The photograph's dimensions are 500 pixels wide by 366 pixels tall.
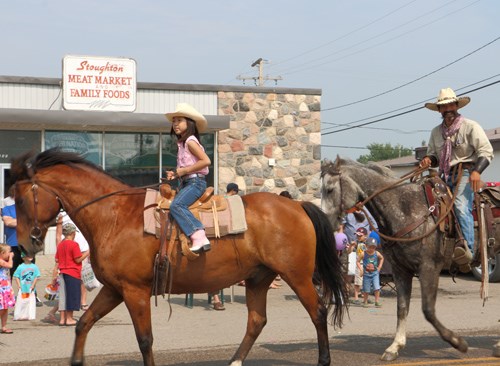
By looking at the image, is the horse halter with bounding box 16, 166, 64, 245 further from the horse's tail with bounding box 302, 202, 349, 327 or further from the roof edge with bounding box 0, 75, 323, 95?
the roof edge with bounding box 0, 75, 323, 95

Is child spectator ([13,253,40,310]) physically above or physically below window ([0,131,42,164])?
below

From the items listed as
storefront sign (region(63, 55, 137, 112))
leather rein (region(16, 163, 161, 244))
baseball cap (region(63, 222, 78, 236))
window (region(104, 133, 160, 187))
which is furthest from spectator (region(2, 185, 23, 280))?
leather rein (region(16, 163, 161, 244))

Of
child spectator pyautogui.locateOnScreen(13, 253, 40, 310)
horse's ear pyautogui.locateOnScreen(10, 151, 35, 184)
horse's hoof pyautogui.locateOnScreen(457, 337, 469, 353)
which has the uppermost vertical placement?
horse's ear pyautogui.locateOnScreen(10, 151, 35, 184)

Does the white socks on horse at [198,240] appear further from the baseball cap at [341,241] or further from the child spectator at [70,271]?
the baseball cap at [341,241]

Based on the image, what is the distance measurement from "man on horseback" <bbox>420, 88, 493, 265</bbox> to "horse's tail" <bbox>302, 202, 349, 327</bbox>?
4.64 feet

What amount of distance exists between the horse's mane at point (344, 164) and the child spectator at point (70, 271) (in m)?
4.85

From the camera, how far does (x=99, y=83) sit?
771 inches

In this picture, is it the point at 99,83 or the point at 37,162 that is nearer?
the point at 37,162

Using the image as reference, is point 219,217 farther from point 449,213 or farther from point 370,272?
point 370,272

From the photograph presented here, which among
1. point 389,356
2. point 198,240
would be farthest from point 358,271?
point 198,240

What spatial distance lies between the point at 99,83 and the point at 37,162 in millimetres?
11677

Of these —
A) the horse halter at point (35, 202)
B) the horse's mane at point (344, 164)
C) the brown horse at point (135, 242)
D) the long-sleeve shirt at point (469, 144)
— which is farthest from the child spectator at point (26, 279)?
the long-sleeve shirt at point (469, 144)

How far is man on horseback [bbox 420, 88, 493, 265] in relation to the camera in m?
9.23

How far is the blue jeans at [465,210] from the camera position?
9.23 meters
